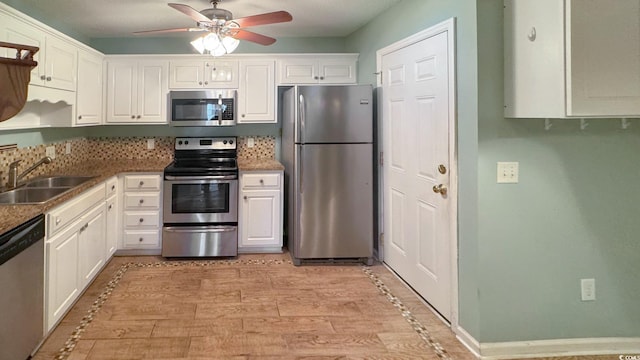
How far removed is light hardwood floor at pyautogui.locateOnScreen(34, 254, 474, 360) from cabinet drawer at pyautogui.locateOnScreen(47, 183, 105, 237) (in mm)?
666

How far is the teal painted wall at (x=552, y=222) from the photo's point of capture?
7.49 ft

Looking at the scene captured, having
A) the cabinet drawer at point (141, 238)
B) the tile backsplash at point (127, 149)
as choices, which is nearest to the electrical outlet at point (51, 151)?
the tile backsplash at point (127, 149)

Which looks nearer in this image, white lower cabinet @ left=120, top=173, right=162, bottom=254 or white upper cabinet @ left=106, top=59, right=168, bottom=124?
A: white lower cabinet @ left=120, top=173, right=162, bottom=254

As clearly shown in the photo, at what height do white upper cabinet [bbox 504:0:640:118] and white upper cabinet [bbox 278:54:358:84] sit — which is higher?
white upper cabinet [bbox 278:54:358:84]

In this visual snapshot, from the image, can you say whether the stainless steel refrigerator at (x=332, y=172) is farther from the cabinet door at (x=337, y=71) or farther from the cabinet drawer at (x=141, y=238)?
the cabinet drawer at (x=141, y=238)

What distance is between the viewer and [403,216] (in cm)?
338

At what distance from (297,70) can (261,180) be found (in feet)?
4.21

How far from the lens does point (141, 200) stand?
4.09 meters

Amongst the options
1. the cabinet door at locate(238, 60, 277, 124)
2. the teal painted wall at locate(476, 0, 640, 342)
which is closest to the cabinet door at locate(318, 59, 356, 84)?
the cabinet door at locate(238, 60, 277, 124)

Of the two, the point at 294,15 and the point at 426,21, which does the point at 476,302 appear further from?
the point at 294,15

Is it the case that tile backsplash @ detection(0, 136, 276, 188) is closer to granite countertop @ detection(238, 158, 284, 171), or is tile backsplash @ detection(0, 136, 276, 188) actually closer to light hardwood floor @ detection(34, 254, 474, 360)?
granite countertop @ detection(238, 158, 284, 171)

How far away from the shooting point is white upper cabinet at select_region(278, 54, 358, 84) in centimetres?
446

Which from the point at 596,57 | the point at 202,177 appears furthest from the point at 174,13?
the point at 596,57

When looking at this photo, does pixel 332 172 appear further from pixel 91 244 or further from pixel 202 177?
pixel 91 244
